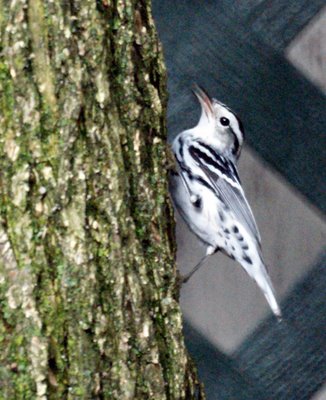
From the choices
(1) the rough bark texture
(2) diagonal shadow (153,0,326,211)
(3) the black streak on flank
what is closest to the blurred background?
(2) diagonal shadow (153,0,326,211)

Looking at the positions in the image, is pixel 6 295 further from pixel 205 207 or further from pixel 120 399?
pixel 205 207

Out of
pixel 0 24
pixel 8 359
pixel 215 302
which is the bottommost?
pixel 215 302

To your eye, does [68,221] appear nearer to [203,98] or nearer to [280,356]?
[203,98]

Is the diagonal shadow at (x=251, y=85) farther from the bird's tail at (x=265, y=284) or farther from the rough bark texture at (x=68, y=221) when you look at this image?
the rough bark texture at (x=68, y=221)

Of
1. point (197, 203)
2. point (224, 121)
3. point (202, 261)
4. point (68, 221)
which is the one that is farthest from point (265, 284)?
point (68, 221)

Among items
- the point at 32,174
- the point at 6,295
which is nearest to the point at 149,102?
the point at 32,174

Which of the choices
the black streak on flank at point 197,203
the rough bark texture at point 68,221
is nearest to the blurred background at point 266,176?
the black streak on flank at point 197,203

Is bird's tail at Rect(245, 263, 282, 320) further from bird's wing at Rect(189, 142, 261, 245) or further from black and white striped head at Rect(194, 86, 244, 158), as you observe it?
black and white striped head at Rect(194, 86, 244, 158)

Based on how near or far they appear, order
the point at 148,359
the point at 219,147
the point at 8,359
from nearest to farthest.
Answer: the point at 8,359 → the point at 148,359 → the point at 219,147
